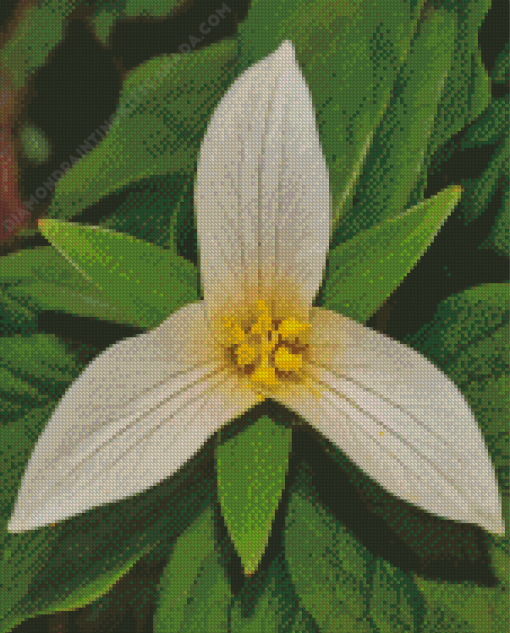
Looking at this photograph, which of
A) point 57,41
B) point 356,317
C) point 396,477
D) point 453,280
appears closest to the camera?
point 396,477

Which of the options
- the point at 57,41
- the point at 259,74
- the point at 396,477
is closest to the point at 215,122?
the point at 259,74

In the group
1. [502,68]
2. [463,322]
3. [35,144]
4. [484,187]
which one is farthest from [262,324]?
[35,144]

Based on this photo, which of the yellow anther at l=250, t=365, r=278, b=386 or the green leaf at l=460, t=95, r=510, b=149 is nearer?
the yellow anther at l=250, t=365, r=278, b=386

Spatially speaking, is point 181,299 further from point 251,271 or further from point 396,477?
point 396,477

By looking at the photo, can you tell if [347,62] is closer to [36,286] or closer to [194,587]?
[36,286]

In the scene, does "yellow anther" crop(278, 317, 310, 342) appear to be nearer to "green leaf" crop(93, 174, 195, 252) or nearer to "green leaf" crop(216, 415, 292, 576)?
"green leaf" crop(216, 415, 292, 576)

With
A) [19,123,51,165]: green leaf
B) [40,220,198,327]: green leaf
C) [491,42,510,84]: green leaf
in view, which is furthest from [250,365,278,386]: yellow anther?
[19,123,51,165]: green leaf
